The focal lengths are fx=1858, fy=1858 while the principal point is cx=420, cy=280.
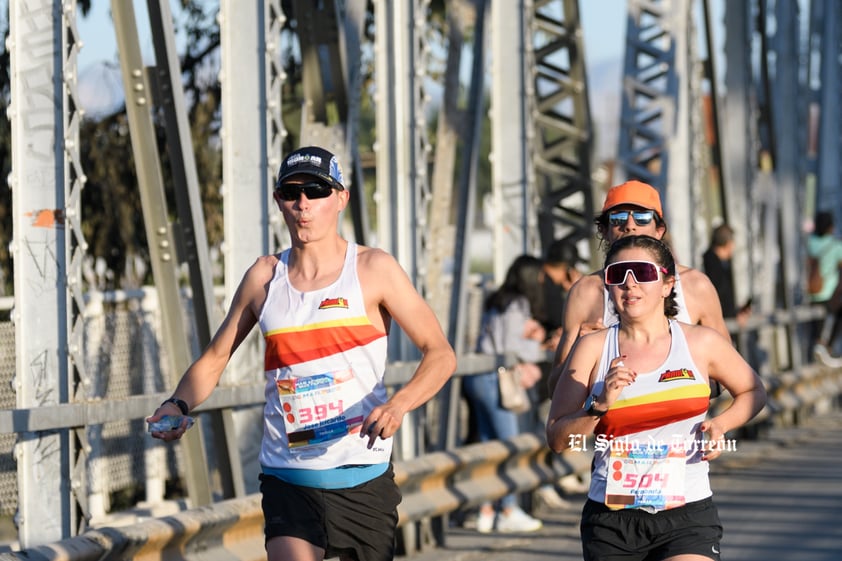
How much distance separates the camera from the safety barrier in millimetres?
6309

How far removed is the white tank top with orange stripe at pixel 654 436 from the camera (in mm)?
5504

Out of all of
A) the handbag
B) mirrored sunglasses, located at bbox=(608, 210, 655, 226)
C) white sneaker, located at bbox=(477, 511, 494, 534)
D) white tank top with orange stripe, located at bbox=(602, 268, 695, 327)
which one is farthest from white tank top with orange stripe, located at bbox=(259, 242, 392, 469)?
white sneaker, located at bbox=(477, 511, 494, 534)

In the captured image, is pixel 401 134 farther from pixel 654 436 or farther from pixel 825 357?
pixel 825 357

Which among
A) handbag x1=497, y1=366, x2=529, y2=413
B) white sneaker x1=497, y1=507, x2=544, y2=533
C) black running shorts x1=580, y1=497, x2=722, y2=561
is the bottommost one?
white sneaker x1=497, y1=507, x2=544, y2=533

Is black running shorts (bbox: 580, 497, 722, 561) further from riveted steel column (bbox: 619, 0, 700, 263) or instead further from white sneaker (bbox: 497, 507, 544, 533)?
riveted steel column (bbox: 619, 0, 700, 263)

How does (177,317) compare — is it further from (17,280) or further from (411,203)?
(411,203)

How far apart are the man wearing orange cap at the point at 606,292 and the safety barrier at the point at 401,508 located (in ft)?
5.12

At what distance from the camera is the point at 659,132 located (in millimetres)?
15664

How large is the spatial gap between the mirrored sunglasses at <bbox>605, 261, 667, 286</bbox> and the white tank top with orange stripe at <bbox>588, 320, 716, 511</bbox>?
0.23 metres

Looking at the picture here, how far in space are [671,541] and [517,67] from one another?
23.6ft

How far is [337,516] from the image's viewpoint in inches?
224

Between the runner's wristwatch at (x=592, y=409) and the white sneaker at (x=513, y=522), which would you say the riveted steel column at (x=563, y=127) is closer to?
the white sneaker at (x=513, y=522)

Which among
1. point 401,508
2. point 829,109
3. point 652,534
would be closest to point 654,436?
point 652,534

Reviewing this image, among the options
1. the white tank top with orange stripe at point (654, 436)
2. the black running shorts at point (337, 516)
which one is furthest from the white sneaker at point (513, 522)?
the white tank top with orange stripe at point (654, 436)
